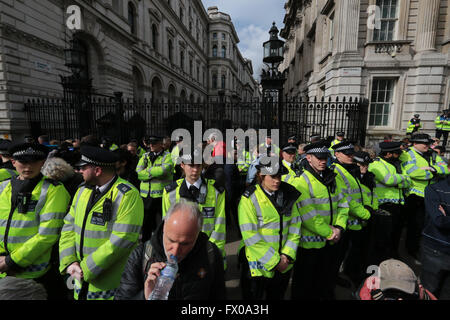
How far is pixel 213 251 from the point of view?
157 centimetres

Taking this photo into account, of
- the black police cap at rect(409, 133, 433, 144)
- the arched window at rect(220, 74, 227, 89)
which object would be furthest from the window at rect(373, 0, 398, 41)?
the arched window at rect(220, 74, 227, 89)

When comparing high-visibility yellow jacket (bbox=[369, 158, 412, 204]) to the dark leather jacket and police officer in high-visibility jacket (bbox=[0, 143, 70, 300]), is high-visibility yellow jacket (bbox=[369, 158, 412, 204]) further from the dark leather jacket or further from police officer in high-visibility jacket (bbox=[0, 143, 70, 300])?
police officer in high-visibility jacket (bbox=[0, 143, 70, 300])

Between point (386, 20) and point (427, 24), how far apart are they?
1.94 m

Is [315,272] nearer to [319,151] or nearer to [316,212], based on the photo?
[316,212]

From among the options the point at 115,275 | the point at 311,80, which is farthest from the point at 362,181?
the point at 311,80

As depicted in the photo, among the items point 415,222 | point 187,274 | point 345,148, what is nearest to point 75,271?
point 187,274

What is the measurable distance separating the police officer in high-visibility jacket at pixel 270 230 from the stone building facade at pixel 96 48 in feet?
25.2

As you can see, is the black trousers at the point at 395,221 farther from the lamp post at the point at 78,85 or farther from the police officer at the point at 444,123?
the lamp post at the point at 78,85

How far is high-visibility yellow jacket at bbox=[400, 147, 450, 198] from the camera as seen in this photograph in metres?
3.91

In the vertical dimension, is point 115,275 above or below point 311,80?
below

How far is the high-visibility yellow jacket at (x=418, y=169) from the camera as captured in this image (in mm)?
3914

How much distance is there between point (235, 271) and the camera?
3.75 meters
